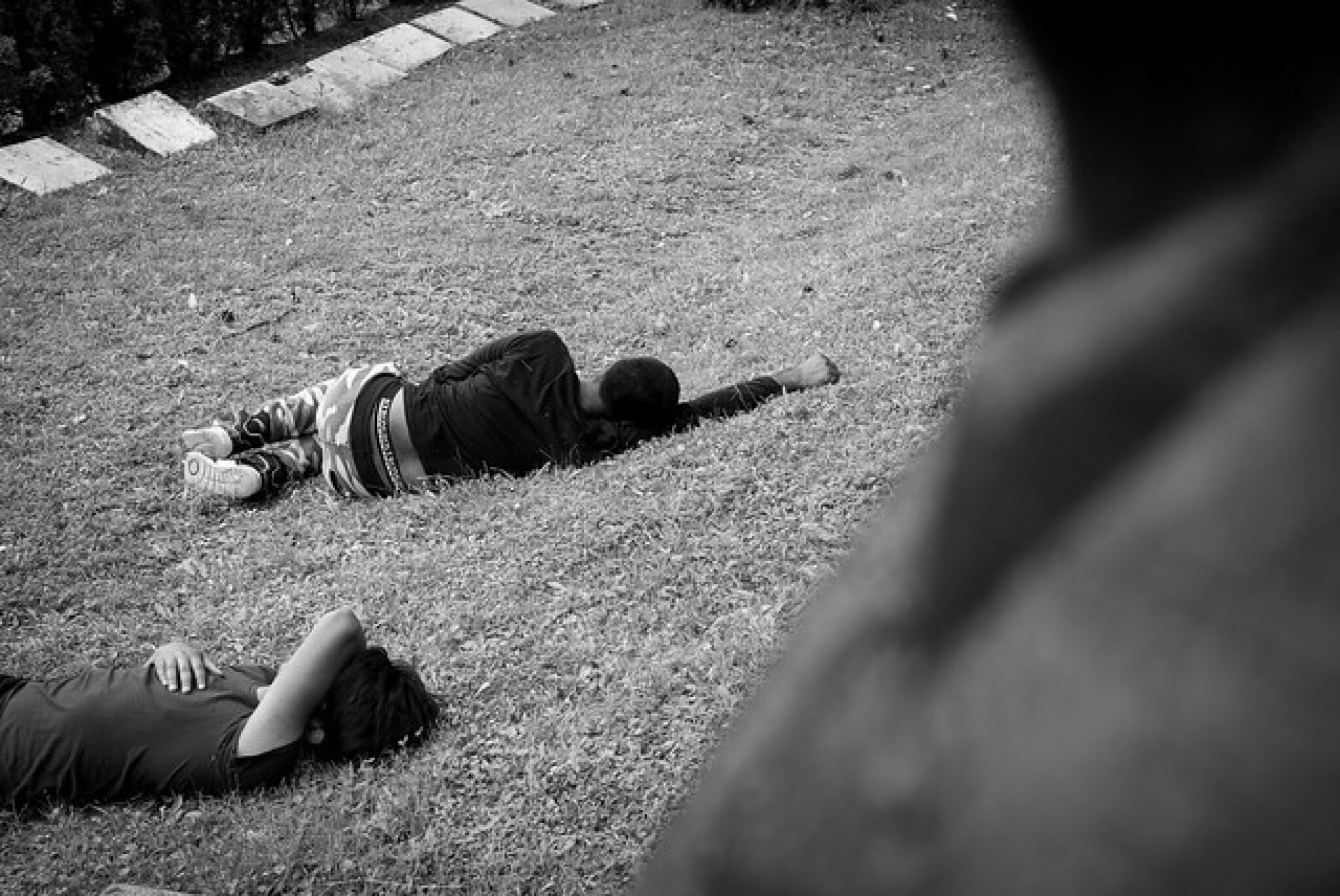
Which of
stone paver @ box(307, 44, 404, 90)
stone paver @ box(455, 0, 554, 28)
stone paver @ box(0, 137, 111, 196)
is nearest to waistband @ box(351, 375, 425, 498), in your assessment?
stone paver @ box(0, 137, 111, 196)

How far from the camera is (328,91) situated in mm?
10133

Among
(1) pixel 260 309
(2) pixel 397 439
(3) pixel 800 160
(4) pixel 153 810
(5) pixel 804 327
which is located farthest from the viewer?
(3) pixel 800 160

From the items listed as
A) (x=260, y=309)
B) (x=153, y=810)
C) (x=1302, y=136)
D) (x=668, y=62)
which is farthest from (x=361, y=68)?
(x=1302, y=136)

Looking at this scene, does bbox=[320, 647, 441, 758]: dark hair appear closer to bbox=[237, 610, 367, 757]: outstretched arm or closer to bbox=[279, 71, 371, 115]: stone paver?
bbox=[237, 610, 367, 757]: outstretched arm

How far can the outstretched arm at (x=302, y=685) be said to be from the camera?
3.86 meters

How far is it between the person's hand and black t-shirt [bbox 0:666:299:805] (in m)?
0.03

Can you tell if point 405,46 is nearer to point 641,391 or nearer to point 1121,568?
point 641,391

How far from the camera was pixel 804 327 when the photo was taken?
6375 millimetres

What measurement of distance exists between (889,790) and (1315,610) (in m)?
0.17

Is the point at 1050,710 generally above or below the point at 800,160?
above

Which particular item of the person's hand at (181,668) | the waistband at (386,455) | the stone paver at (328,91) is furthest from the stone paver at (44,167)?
the person's hand at (181,668)

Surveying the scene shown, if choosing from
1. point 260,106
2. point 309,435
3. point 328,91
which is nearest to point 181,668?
point 309,435

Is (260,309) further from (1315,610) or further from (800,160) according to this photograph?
(1315,610)

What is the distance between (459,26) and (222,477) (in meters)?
6.82
